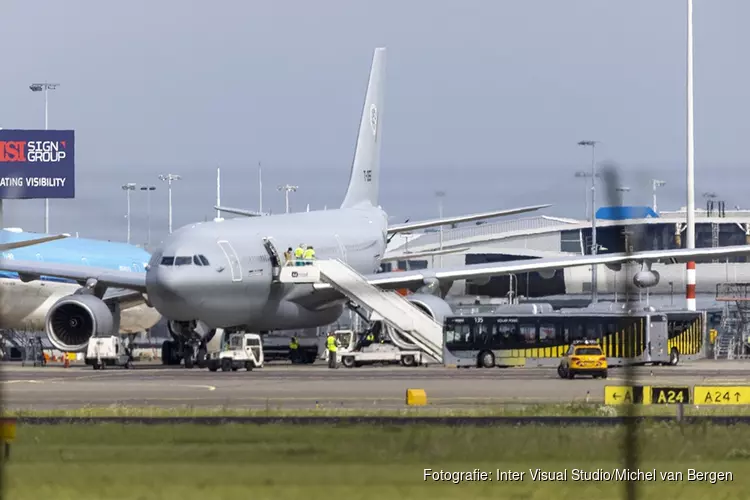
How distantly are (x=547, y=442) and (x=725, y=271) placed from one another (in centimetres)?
9508

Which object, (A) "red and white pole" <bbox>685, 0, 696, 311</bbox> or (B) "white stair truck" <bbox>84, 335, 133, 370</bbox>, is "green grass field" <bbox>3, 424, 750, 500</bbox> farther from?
(A) "red and white pole" <bbox>685, 0, 696, 311</bbox>

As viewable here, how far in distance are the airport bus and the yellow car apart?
416 inches

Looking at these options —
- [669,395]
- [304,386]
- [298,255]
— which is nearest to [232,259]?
[298,255]

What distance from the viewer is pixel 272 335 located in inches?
2571

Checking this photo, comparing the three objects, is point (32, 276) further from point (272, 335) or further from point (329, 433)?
point (329, 433)

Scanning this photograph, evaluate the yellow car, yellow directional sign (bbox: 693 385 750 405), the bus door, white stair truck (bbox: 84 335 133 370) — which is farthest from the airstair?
yellow directional sign (bbox: 693 385 750 405)

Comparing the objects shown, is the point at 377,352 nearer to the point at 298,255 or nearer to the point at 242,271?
the point at 298,255

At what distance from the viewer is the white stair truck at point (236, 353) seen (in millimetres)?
52406

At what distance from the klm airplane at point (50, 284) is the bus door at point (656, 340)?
70.4 ft

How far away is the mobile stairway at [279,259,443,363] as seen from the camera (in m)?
55.7

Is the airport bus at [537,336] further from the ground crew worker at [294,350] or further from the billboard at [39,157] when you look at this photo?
the billboard at [39,157]

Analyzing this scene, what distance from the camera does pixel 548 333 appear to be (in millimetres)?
62031

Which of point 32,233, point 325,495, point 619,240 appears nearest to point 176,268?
point 32,233

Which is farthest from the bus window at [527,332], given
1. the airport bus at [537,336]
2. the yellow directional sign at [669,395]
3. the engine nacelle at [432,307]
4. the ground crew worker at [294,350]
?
the yellow directional sign at [669,395]
